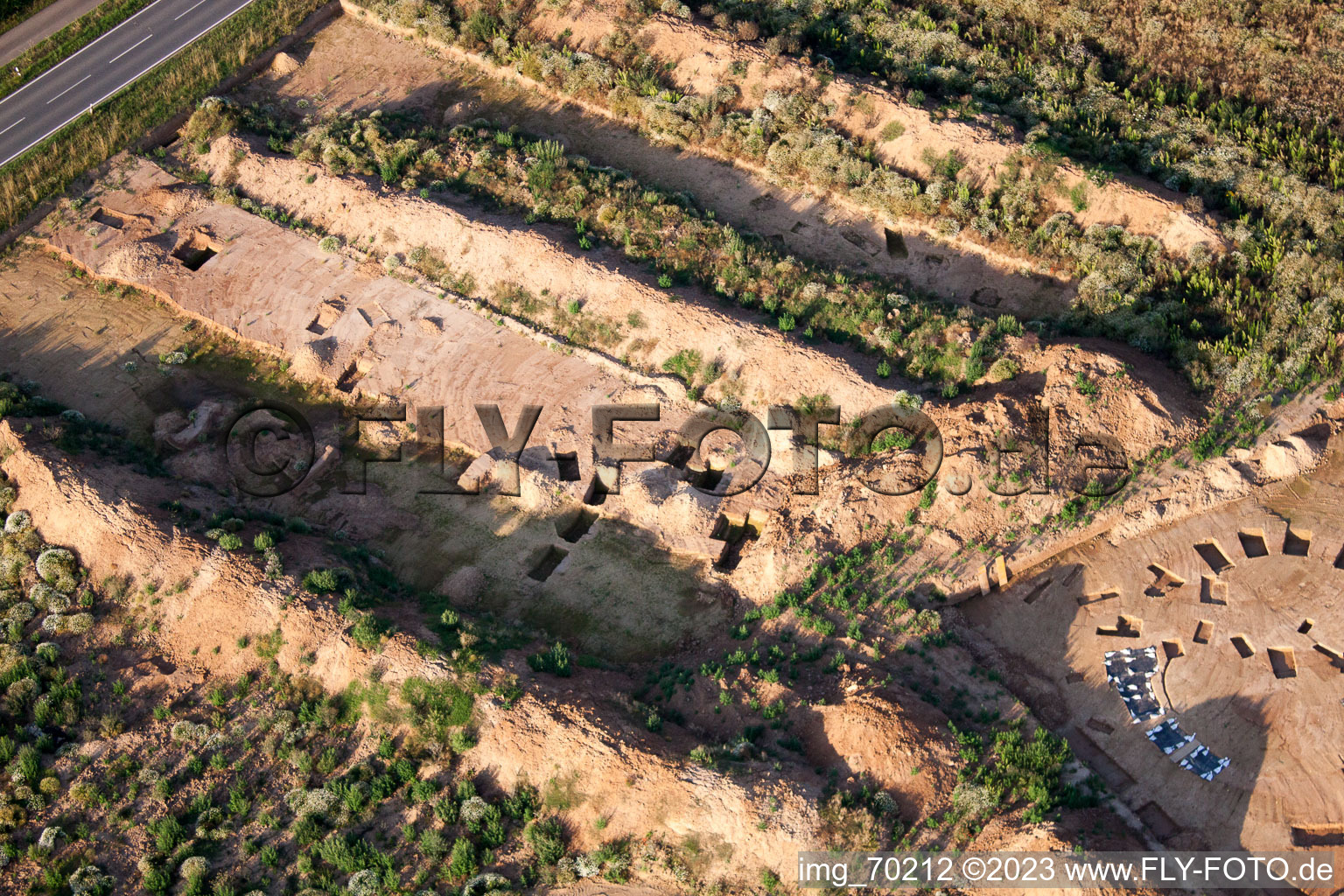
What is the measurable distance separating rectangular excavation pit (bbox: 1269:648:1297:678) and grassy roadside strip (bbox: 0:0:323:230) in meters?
35.0

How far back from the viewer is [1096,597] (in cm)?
2266

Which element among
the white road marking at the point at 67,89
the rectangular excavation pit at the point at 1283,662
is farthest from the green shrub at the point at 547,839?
the white road marking at the point at 67,89

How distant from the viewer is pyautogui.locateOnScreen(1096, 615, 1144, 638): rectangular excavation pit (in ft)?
72.1

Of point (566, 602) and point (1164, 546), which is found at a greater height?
point (1164, 546)

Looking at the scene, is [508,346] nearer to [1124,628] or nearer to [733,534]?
[733,534]

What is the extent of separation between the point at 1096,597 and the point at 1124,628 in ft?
2.85

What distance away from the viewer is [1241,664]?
837 inches

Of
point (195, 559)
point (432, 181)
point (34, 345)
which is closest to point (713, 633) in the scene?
point (195, 559)

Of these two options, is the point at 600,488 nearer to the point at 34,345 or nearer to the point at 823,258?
the point at 823,258

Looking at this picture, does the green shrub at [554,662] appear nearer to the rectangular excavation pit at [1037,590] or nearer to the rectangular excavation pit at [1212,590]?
the rectangular excavation pit at [1037,590]

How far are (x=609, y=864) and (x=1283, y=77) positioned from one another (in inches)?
1189

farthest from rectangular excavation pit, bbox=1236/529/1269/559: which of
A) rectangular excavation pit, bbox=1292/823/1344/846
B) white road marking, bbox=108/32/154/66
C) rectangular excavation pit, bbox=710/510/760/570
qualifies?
white road marking, bbox=108/32/154/66

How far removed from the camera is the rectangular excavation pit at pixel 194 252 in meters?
31.5

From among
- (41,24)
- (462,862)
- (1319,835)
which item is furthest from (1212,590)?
(41,24)
